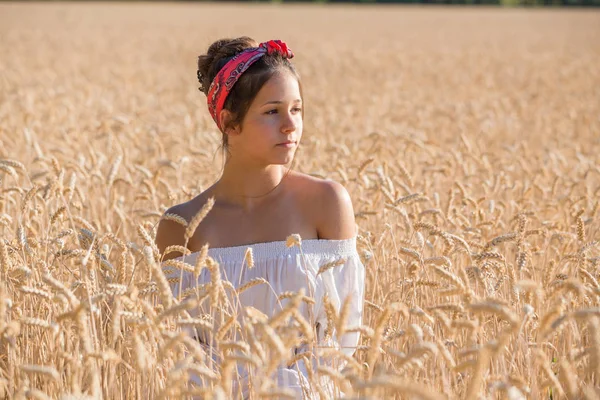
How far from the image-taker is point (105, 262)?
8.96 ft

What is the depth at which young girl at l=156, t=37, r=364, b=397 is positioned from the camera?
290 centimetres

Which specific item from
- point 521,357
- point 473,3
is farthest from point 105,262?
point 473,3

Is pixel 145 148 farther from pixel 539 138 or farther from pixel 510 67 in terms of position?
pixel 510 67

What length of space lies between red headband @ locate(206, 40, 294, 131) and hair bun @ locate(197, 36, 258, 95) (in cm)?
6

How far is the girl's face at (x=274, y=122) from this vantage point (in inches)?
114

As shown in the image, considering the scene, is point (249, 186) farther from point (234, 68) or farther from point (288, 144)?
point (234, 68)

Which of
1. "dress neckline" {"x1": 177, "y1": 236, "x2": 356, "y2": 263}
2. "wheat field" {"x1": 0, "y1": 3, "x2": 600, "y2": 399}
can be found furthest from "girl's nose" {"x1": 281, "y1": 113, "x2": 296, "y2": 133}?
"wheat field" {"x1": 0, "y1": 3, "x2": 600, "y2": 399}

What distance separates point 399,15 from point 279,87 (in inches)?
1762

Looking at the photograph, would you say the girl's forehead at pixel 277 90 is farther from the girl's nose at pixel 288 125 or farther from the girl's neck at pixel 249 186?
the girl's neck at pixel 249 186

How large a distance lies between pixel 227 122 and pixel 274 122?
0.70ft

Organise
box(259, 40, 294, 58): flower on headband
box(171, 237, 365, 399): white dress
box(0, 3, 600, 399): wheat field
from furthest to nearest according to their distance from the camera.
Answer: box(259, 40, 294, 58): flower on headband → box(171, 237, 365, 399): white dress → box(0, 3, 600, 399): wheat field

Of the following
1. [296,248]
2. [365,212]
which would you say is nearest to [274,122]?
[296,248]

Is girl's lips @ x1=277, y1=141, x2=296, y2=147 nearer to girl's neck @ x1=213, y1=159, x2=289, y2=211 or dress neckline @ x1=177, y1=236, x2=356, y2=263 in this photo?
girl's neck @ x1=213, y1=159, x2=289, y2=211

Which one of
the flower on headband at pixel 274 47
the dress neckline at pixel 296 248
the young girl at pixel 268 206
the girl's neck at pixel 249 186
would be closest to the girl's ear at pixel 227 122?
the young girl at pixel 268 206
